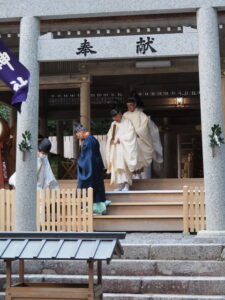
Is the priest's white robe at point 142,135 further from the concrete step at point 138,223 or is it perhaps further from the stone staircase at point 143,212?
the concrete step at point 138,223

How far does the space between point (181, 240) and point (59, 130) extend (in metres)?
11.5

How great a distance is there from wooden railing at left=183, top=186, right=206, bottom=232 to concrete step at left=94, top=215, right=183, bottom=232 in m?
0.99

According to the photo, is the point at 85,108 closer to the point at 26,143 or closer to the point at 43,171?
the point at 43,171

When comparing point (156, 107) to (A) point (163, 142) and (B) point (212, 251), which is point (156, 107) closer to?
(A) point (163, 142)

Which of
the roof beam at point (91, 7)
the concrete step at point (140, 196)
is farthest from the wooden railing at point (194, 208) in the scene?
the roof beam at point (91, 7)

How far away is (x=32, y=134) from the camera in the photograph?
9406mm

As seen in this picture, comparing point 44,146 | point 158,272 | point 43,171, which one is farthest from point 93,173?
point 158,272

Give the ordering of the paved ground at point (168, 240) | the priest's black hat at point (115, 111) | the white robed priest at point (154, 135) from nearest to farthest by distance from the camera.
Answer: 1. the paved ground at point (168, 240)
2. the priest's black hat at point (115, 111)
3. the white robed priest at point (154, 135)

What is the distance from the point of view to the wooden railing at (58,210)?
9.59 m

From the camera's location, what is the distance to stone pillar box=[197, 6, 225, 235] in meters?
8.88

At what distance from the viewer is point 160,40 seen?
9211 millimetres

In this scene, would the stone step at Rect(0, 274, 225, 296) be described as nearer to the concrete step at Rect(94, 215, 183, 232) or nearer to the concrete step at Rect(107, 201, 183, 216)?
the concrete step at Rect(94, 215, 183, 232)

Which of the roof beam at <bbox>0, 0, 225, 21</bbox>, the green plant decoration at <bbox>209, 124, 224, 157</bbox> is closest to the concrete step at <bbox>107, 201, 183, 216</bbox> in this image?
the green plant decoration at <bbox>209, 124, 224, 157</bbox>

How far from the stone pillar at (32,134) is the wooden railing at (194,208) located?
2734mm
